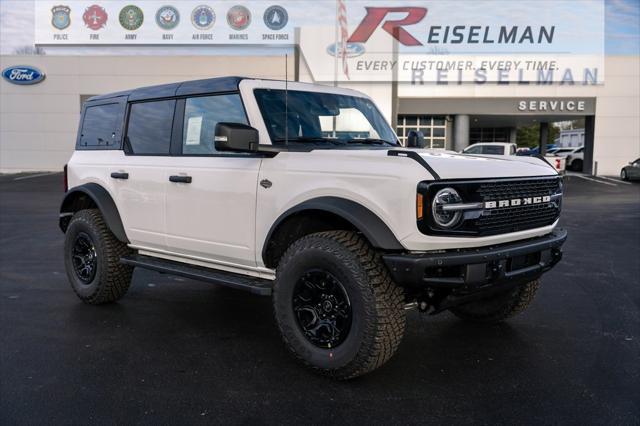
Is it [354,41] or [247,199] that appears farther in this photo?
[354,41]

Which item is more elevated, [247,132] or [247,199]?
[247,132]

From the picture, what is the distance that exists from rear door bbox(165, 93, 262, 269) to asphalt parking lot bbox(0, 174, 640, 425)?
30.5 inches

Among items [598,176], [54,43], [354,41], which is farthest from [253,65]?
[598,176]

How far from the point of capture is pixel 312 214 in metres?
4.17

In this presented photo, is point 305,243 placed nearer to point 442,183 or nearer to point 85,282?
point 442,183

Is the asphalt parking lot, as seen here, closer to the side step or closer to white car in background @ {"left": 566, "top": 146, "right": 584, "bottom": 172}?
the side step

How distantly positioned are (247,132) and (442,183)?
1392mm

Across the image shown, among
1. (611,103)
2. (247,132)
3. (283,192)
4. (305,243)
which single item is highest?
(611,103)

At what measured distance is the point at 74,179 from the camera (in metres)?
6.18

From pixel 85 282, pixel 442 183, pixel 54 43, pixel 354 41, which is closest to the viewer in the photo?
pixel 442 183

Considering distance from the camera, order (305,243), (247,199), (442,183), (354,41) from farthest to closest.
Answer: (354,41), (247,199), (305,243), (442,183)

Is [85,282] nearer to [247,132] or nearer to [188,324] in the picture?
[188,324]

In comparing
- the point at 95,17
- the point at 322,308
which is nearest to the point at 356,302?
the point at 322,308

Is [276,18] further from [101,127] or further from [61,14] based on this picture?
[101,127]
